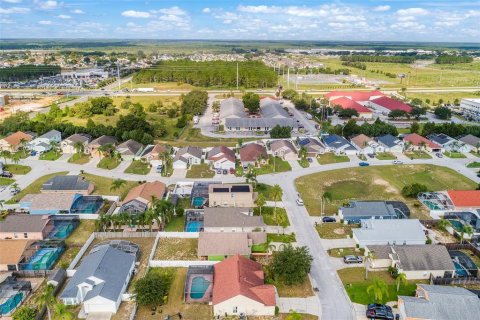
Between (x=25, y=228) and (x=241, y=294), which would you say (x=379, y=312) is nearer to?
(x=241, y=294)

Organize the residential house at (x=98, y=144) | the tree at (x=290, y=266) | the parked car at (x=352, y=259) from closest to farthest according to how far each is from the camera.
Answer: the tree at (x=290, y=266) < the parked car at (x=352, y=259) < the residential house at (x=98, y=144)

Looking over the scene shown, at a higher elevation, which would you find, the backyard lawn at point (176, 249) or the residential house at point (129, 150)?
the residential house at point (129, 150)

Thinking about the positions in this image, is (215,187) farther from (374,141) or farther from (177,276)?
(374,141)

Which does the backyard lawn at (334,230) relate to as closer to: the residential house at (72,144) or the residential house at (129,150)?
the residential house at (129,150)

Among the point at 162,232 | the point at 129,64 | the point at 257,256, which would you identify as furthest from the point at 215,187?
the point at 129,64

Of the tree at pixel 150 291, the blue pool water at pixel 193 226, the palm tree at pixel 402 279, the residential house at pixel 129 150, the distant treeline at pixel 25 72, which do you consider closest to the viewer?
the tree at pixel 150 291

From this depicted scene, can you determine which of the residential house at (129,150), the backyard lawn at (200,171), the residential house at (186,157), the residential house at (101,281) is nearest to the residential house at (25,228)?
the residential house at (101,281)
